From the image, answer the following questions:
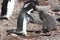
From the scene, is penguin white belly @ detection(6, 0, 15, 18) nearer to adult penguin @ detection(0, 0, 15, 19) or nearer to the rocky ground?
adult penguin @ detection(0, 0, 15, 19)

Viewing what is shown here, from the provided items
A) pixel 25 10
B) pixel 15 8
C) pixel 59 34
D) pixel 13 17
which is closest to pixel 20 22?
pixel 25 10

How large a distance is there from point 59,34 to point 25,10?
137 centimetres

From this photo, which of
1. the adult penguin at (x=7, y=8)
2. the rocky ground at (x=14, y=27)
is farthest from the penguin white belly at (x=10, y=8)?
the rocky ground at (x=14, y=27)

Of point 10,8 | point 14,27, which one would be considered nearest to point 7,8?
point 10,8

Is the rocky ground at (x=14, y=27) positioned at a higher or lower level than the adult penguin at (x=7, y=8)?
lower

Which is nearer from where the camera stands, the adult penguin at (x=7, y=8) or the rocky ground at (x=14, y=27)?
the rocky ground at (x=14, y=27)

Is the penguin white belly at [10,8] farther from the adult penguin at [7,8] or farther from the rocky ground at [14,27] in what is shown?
the rocky ground at [14,27]

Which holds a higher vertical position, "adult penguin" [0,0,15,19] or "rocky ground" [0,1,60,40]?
"adult penguin" [0,0,15,19]

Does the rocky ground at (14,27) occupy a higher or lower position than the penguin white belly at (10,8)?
lower

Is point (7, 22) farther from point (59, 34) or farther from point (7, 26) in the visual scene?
point (59, 34)

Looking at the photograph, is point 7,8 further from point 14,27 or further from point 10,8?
point 14,27

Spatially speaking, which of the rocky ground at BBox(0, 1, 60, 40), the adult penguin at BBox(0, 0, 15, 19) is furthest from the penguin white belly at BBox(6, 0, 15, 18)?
the rocky ground at BBox(0, 1, 60, 40)

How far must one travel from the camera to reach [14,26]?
920 centimetres

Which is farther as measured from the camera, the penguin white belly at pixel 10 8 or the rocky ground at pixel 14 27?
the penguin white belly at pixel 10 8
